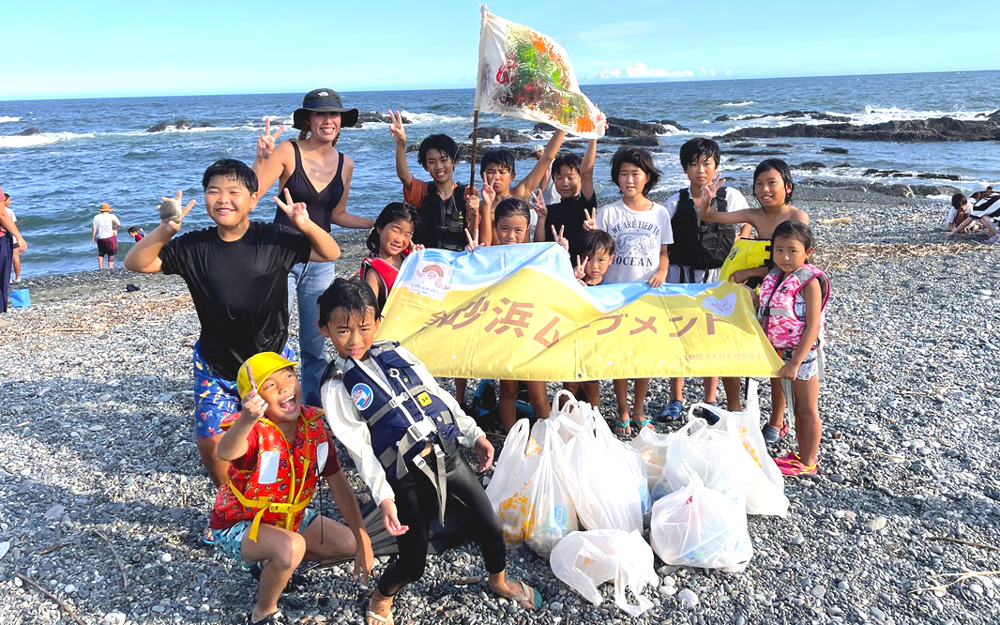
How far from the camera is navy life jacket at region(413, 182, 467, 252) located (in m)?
5.64

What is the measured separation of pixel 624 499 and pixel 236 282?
2.58m

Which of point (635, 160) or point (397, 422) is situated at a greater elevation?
point (635, 160)

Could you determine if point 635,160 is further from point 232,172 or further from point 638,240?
point 232,172

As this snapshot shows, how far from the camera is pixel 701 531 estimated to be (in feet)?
12.1

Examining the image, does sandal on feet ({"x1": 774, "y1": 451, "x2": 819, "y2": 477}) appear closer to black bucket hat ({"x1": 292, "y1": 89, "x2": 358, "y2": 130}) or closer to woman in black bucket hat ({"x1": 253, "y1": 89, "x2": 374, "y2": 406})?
woman in black bucket hat ({"x1": 253, "y1": 89, "x2": 374, "y2": 406})

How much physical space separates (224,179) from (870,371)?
19.9 feet

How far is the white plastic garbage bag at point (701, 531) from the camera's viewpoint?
368 centimetres

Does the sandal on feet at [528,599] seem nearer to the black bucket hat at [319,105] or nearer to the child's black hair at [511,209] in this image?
the child's black hair at [511,209]

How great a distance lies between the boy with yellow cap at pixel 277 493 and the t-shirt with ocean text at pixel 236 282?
33.5 inches

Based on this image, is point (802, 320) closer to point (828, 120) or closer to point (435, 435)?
point (435, 435)

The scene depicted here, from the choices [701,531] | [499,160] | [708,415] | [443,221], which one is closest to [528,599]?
[701,531]

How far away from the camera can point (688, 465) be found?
4086 mm

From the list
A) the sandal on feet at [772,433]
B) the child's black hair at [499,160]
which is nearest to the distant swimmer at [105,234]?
the child's black hair at [499,160]

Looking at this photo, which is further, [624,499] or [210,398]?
[210,398]
